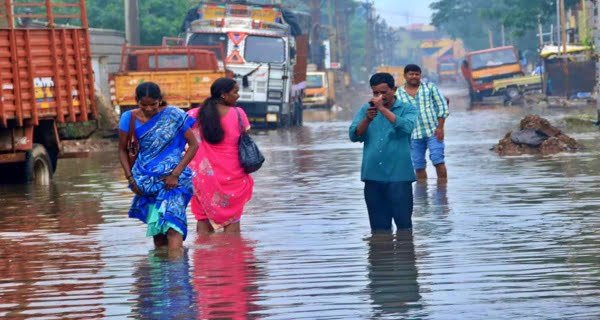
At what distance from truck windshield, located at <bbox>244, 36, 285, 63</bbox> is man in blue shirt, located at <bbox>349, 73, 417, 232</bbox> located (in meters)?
27.0

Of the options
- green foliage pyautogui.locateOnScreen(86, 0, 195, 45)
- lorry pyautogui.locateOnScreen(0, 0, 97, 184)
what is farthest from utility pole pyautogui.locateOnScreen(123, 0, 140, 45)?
lorry pyautogui.locateOnScreen(0, 0, 97, 184)

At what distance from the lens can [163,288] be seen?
371 inches

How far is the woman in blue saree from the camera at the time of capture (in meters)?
11.0

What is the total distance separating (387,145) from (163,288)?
8.68 ft

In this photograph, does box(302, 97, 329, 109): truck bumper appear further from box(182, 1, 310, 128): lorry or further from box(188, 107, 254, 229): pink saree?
box(188, 107, 254, 229): pink saree

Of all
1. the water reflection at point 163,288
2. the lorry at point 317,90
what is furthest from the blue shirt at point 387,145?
the lorry at point 317,90

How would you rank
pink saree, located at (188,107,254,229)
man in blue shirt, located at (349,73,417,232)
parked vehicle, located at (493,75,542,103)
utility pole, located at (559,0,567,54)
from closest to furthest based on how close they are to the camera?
man in blue shirt, located at (349,73,417,232)
pink saree, located at (188,107,254,229)
utility pole, located at (559,0,567,54)
parked vehicle, located at (493,75,542,103)

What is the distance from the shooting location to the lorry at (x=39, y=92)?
62.5 feet

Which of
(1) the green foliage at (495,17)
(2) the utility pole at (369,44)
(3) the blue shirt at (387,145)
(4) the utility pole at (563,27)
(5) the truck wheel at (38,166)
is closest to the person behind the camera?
(3) the blue shirt at (387,145)

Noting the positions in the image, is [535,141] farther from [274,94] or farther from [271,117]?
[271,117]

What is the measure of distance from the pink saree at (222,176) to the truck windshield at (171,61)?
22418 mm

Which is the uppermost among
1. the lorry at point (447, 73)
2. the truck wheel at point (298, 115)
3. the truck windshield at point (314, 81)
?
the truck windshield at point (314, 81)

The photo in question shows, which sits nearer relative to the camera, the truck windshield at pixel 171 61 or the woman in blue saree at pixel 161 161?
the woman in blue saree at pixel 161 161

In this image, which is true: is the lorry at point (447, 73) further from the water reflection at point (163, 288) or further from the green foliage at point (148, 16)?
the water reflection at point (163, 288)
